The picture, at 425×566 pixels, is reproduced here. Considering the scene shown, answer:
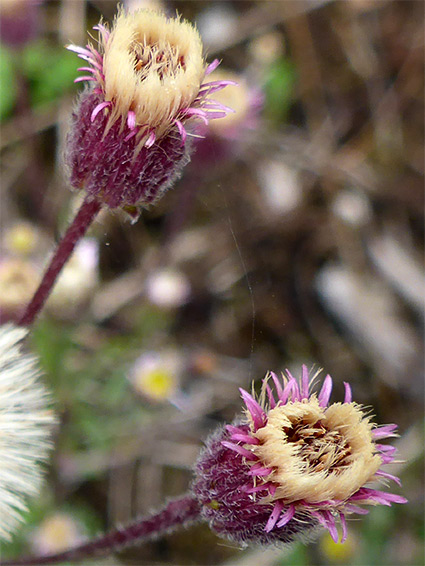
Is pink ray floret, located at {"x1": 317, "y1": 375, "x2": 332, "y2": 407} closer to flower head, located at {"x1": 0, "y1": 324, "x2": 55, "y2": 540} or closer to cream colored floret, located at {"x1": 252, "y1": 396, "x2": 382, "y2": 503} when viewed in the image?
cream colored floret, located at {"x1": 252, "y1": 396, "x2": 382, "y2": 503}

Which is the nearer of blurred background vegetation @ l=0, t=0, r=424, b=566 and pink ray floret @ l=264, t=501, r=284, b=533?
pink ray floret @ l=264, t=501, r=284, b=533

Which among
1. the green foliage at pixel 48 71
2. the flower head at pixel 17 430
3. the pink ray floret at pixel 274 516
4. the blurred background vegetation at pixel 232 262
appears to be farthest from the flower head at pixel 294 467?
the green foliage at pixel 48 71

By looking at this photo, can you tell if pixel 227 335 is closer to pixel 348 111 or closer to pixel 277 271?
pixel 277 271

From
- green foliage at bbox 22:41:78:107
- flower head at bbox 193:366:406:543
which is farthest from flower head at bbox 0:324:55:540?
green foliage at bbox 22:41:78:107

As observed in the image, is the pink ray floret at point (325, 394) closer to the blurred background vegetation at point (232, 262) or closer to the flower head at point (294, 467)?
the flower head at point (294, 467)

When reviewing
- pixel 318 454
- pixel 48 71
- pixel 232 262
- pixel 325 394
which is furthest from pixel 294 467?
pixel 48 71

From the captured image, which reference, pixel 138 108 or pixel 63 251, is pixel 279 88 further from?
pixel 138 108
